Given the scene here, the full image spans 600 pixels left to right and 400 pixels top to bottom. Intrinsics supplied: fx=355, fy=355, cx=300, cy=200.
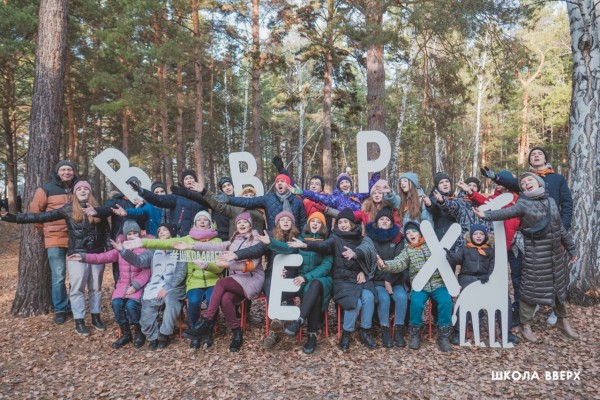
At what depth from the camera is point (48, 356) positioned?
13.9ft

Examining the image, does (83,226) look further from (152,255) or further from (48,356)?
(48,356)

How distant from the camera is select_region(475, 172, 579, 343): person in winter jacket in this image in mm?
4184

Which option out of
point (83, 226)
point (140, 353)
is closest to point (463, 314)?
point (140, 353)

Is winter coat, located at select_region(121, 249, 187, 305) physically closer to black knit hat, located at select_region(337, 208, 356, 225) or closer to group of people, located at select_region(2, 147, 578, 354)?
group of people, located at select_region(2, 147, 578, 354)

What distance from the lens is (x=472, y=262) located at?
14.4 feet

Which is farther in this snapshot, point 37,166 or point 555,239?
point 37,166

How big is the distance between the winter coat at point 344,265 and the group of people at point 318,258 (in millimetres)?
14

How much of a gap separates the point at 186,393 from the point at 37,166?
13.5 ft

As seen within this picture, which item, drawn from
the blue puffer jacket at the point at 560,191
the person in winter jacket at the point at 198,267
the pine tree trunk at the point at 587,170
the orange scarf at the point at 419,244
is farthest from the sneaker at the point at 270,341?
the pine tree trunk at the point at 587,170

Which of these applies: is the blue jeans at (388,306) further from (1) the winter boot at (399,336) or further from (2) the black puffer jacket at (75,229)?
(2) the black puffer jacket at (75,229)

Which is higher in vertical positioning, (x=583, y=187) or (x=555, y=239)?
(x=583, y=187)

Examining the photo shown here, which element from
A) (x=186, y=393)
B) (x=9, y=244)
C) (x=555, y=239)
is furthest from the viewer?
(x=9, y=244)

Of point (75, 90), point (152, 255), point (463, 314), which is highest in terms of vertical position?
point (75, 90)

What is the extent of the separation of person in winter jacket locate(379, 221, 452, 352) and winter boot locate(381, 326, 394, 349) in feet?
0.77
